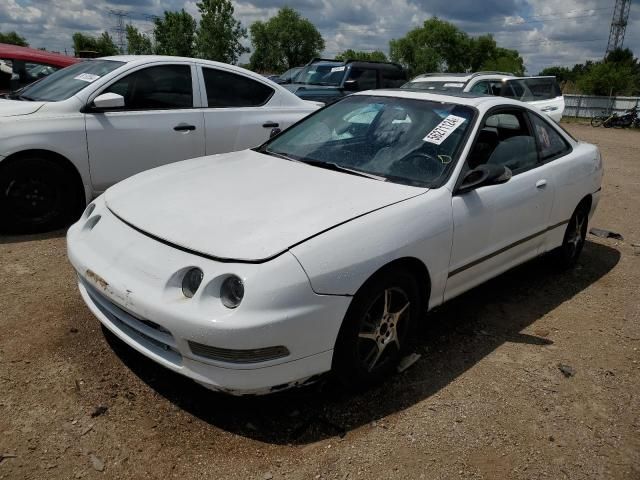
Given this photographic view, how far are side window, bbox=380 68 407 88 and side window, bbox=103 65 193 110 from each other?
8033mm

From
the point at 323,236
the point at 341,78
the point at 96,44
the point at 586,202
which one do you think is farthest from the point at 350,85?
the point at 96,44

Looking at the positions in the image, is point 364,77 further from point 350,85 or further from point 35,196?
point 35,196

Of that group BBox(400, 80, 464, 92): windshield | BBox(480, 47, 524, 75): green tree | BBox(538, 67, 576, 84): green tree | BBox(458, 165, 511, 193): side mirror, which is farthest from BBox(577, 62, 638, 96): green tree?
BBox(538, 67, 576, 84): green tree

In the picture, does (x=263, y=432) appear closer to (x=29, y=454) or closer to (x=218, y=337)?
(x=218, y=337)

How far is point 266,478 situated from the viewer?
7.48 ft

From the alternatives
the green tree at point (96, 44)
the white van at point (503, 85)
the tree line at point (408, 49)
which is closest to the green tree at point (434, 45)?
the tree line at point (408, 49)

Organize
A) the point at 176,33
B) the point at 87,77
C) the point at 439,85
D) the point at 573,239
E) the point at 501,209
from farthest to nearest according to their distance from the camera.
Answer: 1. the point at 176,33
2. the point at 439,85
3. the point at 87,77
4. the point at 573,239
5. the point at 501,209

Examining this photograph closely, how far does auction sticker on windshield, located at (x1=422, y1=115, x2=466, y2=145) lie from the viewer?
3.40 meters

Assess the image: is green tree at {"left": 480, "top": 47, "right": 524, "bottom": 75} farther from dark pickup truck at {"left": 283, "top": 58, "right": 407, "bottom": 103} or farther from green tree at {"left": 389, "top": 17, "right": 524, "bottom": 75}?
dark pickup truck at {"left": 283, "top": 58, "right": 407, "bottom": 103}

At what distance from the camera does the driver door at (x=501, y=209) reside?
127 inches

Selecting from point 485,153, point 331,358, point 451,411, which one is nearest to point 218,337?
point 331,358

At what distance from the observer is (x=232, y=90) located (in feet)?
19.5

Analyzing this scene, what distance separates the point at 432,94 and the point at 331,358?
2152mm

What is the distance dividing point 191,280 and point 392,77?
38.7 ft
